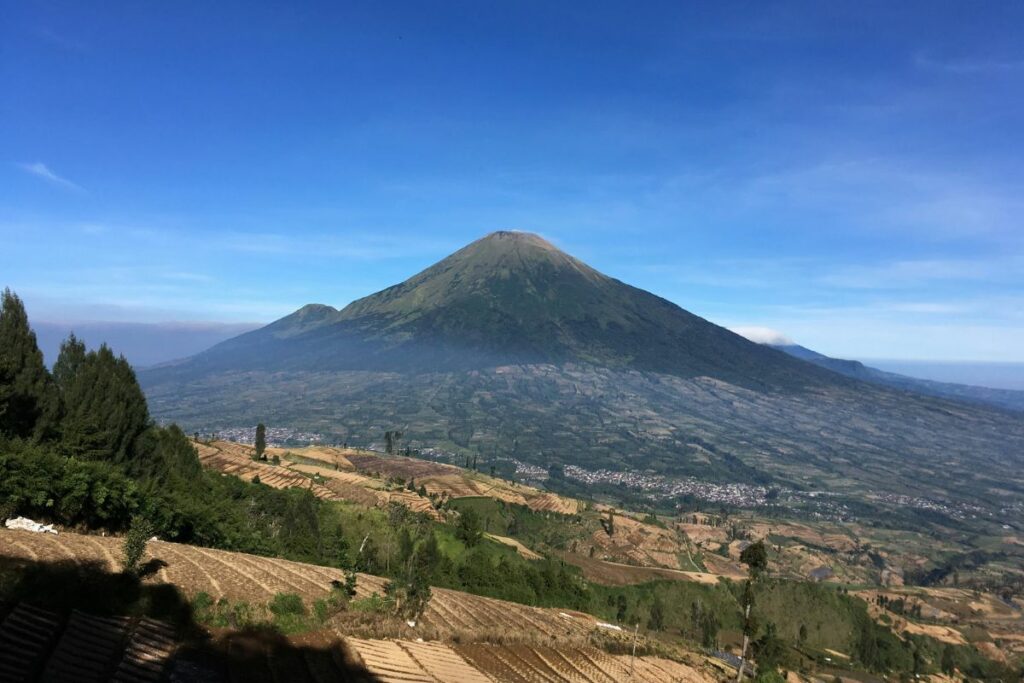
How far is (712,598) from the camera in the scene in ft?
325

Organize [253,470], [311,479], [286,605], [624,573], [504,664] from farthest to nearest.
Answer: [624,573] < [311,479] < [253,470] < [504,664] < [286,605]

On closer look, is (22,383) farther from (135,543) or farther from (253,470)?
(253,470)

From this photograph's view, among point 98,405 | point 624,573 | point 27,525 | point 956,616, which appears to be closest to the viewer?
point 27,525

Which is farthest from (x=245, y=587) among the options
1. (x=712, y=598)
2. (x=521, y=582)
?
(x=712, y=598)

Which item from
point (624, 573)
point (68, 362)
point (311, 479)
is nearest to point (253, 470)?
point (311, 479)

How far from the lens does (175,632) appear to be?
21.3 meters

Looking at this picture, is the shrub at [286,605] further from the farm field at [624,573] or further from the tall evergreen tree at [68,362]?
the farm field at [624,573]

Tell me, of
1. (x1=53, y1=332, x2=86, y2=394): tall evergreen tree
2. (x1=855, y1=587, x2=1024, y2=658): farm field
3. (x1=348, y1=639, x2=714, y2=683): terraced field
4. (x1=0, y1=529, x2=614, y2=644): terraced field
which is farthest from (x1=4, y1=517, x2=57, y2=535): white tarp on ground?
(x1=855, y1=587, x2=1024, y2=658): farm field

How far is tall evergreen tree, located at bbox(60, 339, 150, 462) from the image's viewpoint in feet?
127

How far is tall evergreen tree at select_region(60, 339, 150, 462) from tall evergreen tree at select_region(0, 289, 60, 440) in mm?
1213

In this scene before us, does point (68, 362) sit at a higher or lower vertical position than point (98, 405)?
higher

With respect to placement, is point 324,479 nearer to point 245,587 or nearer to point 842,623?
point 245,587

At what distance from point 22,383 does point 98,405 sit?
185 inches

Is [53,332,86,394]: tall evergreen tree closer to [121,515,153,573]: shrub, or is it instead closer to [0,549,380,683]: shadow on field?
[121,515,153,573]: shrub
